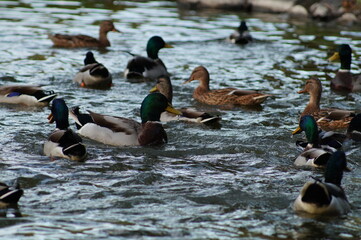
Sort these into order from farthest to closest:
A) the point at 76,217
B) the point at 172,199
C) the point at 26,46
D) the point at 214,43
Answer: the point at 214,43 → the point at 26,46 → the point at 172,199 → the point at 76,217

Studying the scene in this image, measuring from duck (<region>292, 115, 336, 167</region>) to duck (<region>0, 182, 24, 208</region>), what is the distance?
10.6 feet

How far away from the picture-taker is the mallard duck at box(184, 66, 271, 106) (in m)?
11.4

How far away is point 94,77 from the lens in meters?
12.4

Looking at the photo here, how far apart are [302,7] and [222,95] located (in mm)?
11203

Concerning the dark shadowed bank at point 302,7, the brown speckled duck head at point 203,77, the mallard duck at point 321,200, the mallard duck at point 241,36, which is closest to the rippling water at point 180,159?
the mallard duck at point 321,200

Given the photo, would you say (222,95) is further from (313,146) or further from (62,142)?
(62,142)

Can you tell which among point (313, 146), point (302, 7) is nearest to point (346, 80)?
point (313, 146)

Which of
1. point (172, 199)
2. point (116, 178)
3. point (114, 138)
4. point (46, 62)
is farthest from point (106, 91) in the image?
point (172, 199)

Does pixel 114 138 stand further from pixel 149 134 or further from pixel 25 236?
pixel 25 236

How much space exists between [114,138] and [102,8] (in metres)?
14.1

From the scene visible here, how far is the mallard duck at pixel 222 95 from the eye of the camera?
1144cm

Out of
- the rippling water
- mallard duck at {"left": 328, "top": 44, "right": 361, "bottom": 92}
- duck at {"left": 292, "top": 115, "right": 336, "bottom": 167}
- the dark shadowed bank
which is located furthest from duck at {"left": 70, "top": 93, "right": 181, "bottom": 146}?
the dark shadowed bank

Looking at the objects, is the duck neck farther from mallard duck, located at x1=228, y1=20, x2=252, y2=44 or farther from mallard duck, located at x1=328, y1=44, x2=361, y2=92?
mallard duck, located at x1=328, y1=44, x2=361, y2=92

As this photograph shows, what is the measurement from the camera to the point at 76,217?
6328 millimetres
